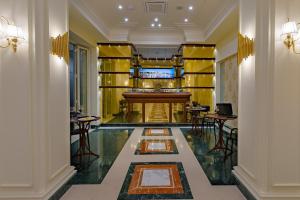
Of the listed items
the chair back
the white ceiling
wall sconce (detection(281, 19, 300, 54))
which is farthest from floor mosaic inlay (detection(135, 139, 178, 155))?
the white ceiling

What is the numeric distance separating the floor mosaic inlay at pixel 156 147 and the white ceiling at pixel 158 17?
378cm

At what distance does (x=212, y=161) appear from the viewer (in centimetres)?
441

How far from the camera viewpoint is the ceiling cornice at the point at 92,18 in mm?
5250

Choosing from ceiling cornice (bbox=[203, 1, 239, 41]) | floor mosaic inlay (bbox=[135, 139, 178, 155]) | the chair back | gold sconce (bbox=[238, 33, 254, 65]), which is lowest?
floor mosaic inlay (bbox=[135, 139, 178, 155])

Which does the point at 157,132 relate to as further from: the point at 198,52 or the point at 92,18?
the point at 92,18

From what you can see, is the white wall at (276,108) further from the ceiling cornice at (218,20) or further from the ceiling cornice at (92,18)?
the ceiling cornice at (92,18)

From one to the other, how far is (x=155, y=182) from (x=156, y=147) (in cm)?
210

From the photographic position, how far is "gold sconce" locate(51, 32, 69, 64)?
116 inches

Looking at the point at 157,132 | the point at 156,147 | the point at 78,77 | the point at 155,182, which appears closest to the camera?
the point at 155,182

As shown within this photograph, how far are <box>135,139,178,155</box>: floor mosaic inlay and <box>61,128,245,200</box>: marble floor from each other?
0.08ft

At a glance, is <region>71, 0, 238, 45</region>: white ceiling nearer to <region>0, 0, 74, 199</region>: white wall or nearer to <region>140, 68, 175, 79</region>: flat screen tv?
<region>0, 0, 74, 199</region>: white wall

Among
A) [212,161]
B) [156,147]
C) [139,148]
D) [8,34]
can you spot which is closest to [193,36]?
[156,147]

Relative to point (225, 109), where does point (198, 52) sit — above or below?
above

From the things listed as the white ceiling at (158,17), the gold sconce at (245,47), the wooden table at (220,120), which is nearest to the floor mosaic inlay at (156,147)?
the wooden table at (220,120)
